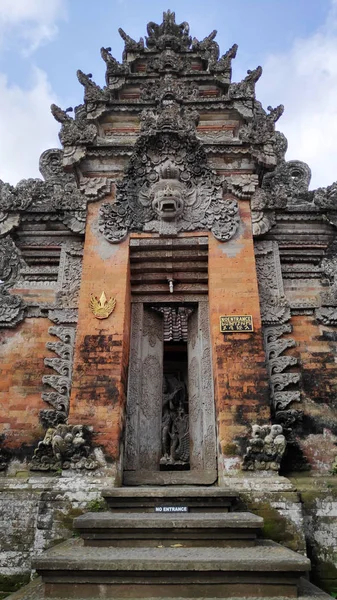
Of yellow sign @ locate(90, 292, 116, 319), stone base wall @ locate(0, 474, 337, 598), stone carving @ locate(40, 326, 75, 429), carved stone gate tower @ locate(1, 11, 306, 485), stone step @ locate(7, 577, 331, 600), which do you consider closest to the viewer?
stone step @ locate(7, 577, 331, 600)

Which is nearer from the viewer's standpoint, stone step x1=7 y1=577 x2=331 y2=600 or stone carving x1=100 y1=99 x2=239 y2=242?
stone step x1=7 y1=577 x2=331 y2=600

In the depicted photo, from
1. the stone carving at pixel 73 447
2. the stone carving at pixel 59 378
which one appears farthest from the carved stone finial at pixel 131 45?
the stone carving at pixel 73 447

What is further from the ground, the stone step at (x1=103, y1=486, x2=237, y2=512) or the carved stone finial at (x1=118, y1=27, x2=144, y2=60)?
the carved stone finial at (x1=118, y1=27, x2=144, y2=60)

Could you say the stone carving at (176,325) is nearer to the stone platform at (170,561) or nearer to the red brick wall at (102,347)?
the red brick wall at (102,347)

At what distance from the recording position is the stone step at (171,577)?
4.26m

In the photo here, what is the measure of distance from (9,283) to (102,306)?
2.30 metres

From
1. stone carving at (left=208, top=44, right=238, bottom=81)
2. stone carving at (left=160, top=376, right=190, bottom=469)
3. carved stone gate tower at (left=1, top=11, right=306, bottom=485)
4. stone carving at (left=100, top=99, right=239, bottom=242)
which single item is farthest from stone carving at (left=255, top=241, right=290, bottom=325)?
stone carving at (left=160, top=376, right=190, bottom=469)

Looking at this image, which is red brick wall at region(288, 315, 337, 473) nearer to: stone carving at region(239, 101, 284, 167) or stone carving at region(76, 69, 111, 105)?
stone carving at region(239, 101, 284, 167)

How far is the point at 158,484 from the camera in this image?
741 centimetres

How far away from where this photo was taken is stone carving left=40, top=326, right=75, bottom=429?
7.70 meters

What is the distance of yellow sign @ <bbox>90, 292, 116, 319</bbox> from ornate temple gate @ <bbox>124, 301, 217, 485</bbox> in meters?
0.89

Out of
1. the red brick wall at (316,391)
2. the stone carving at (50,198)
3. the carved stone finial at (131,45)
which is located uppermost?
the carved stone finial at (131,45)

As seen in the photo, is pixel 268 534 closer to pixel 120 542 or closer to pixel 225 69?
pixel 120 542

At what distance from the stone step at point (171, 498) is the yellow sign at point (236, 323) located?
8.81 feet
